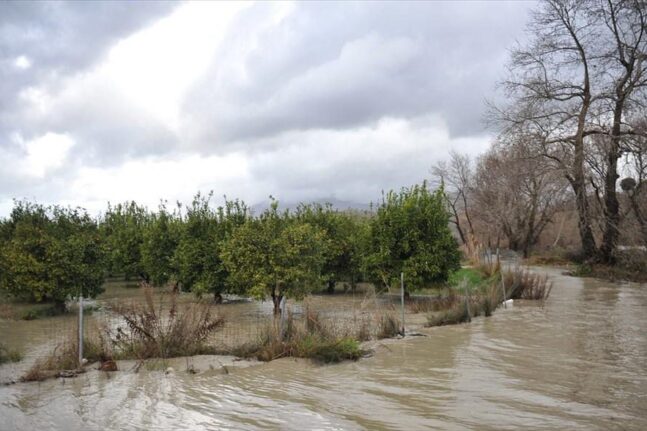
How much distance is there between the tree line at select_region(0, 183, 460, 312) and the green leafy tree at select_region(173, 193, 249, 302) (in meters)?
0.04

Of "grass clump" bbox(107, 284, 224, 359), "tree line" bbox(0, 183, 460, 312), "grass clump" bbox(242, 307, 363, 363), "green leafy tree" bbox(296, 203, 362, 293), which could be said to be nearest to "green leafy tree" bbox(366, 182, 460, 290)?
"tree line" bbox(0, 183, 460, 312)

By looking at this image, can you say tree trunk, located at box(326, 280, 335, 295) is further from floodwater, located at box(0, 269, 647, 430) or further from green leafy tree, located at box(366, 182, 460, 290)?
floodwater, located at box(0, 269, 647, 430)

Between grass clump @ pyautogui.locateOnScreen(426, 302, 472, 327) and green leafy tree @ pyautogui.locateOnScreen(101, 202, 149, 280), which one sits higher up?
green leafy tree @ pyautogui.locateOnScreen(101, 202, 149, 280)

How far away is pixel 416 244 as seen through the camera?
1927 cm

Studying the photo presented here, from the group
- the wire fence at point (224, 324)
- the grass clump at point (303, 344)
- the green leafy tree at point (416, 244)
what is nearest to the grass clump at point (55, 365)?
the wire fence at point (224, 324)

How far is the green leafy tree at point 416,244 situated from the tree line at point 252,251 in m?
0.04

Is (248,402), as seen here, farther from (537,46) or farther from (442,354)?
(537,46)

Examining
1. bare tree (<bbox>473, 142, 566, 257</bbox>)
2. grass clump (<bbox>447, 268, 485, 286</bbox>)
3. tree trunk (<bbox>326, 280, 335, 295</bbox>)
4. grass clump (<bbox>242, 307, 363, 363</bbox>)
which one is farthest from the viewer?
bare tree (<bbox>473, 142, 566, 257</bbox>)

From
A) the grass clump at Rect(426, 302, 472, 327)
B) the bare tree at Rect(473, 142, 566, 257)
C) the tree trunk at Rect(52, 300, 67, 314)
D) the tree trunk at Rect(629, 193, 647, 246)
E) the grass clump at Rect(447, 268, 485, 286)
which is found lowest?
the grass clump at Rect(426, 302, 472, 327)

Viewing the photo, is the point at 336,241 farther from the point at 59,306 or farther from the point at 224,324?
the point at 224,324

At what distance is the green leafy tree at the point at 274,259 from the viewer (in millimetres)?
15539

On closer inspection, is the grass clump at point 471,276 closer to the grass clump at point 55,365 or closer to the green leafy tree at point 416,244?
the green leafy tree at point 416,244

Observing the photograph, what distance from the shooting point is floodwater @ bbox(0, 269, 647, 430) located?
7.38 meters

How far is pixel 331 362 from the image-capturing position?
10492 millimetres
